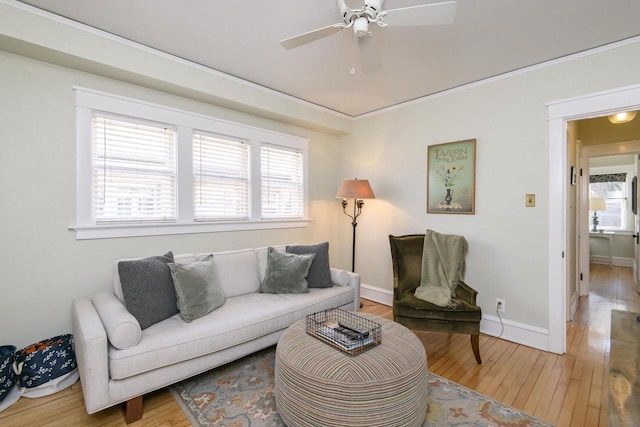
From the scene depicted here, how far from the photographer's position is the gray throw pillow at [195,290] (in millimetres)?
2225

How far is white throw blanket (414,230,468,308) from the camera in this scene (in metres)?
2.86

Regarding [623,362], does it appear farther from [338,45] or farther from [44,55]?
[44,55]

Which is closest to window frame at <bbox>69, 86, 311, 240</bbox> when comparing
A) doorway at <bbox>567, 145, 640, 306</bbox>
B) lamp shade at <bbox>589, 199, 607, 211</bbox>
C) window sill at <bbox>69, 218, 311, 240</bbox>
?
window sill at <bbox>69, 218, 311, 240</bbox>

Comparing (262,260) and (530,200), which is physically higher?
(530,200)

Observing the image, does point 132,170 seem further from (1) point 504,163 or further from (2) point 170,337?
(1) point 504,163

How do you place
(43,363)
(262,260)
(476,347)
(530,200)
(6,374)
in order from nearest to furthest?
(6,374), (43,363), (476,347), (530,200), (262,260)

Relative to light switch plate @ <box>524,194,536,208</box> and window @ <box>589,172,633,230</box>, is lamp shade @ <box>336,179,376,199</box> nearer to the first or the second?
light switch plate @ <box>524,194,536,208</box>

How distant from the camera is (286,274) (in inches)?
115

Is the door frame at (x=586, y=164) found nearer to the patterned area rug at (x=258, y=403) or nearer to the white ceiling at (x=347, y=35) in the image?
the white ceiling at (x=347, y=35)

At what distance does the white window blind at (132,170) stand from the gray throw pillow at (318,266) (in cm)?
136

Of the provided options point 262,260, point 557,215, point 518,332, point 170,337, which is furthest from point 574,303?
point 170,337

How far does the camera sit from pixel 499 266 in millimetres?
3008

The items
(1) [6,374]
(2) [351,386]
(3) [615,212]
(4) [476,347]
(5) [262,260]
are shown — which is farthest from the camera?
(3) [615,212]

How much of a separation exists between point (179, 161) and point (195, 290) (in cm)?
140
